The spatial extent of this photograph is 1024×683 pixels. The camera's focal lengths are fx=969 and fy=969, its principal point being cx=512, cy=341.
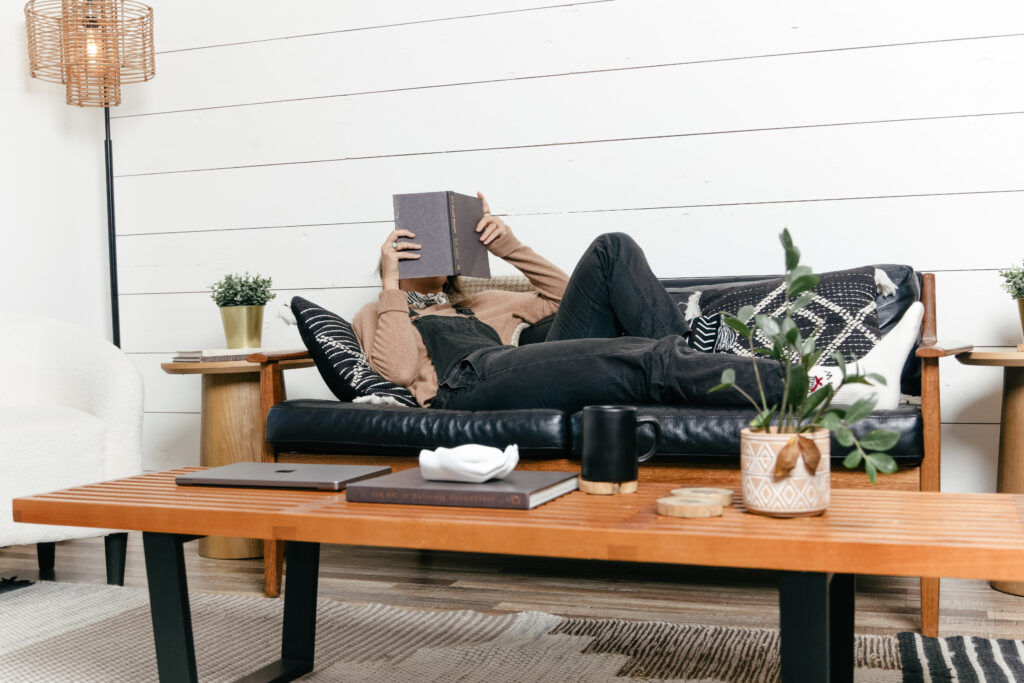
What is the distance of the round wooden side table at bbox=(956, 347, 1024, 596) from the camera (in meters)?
2.25

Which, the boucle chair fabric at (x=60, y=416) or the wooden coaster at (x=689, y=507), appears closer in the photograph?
the wooden coaster at (x=689, y=507)

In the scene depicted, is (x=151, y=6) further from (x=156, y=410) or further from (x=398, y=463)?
(x=398, y=463)

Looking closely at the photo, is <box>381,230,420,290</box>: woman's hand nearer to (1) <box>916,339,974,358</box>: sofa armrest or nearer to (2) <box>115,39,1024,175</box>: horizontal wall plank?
(2) <box>115,39,1024,175</box>: horizontal wall plank

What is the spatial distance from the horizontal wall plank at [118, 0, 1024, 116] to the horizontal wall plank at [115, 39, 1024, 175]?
41 millimetres

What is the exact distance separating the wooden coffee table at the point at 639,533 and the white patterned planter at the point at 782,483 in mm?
17

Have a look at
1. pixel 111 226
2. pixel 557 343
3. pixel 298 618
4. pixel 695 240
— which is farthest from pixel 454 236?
pixel 111 226

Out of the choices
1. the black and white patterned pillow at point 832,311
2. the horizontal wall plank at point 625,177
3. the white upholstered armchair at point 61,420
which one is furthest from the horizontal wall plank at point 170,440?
the black and white patterned pillow at point 832,311

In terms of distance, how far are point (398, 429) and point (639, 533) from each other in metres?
1.24

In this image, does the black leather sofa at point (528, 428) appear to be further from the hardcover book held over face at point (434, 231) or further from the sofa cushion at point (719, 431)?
the hardcover book held over face at point (434, 231)

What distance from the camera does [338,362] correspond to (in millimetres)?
2492

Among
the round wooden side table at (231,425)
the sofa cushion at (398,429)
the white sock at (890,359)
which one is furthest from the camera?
the round wooden side table at (231,425)

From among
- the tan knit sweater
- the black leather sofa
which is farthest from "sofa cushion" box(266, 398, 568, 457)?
the tan knit sweater

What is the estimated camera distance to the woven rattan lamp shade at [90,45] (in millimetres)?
3256

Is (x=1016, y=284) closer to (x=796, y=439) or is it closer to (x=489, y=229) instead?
(x=489, y=229)
